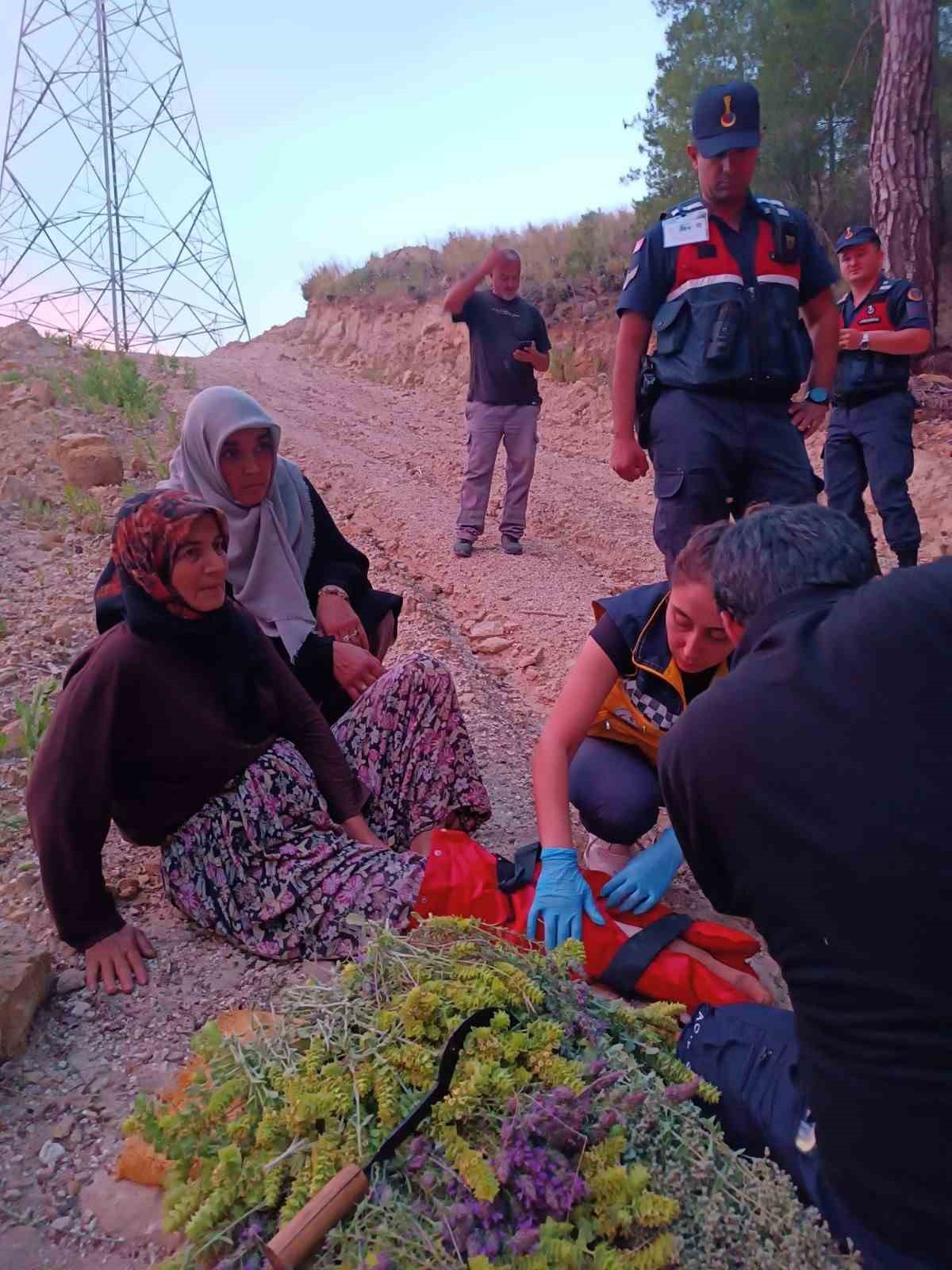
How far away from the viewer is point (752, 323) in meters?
2.92

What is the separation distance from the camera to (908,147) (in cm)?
713

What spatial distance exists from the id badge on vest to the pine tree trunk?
16.4 ft

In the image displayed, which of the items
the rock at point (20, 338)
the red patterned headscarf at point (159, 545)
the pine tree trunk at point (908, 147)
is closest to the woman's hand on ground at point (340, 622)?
the red patterned headscarf at point (159, 545)

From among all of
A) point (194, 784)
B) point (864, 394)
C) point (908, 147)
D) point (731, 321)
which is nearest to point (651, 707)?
point (194, 784)

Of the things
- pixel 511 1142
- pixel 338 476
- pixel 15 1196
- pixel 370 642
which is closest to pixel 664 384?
pixel 370 642

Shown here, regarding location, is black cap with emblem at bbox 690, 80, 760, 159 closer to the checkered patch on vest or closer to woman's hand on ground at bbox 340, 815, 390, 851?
the checkered patch on vest

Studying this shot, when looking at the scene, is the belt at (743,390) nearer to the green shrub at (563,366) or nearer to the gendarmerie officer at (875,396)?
the gendarmerie officer at (875,396)

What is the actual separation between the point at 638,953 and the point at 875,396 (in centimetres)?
348

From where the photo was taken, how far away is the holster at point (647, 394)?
3.09 m

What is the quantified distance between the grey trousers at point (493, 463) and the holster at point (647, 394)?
7.56ft

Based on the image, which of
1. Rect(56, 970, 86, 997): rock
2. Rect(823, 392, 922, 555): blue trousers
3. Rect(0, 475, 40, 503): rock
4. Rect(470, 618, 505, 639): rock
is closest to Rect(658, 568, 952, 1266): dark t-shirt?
Rect(56, 970, 86, 997): rock

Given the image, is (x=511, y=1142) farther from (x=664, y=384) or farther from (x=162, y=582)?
(x=664, y=384)

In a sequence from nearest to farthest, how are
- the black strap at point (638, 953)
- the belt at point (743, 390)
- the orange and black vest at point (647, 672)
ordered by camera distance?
the black strap at point (638, 953) → the orange and black vest at point (647, 672) → the belt at point (743, 390)

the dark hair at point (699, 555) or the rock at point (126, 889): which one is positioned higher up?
the dark hair at point (699, 555)
